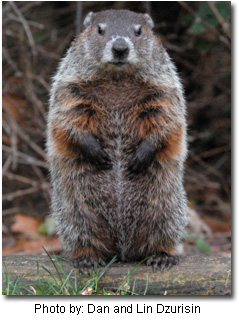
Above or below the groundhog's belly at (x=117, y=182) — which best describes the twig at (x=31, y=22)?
above

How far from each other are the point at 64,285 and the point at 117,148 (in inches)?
36.1

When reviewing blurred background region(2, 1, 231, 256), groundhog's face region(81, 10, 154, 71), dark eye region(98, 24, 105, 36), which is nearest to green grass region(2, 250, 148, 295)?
groundhog's face region(81, 10, 154, 71)

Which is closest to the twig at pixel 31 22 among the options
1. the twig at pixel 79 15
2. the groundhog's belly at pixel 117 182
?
the twig at pixel 79 15

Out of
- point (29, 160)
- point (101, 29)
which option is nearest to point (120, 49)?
point (101, 29)

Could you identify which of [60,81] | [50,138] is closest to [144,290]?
[50,138]

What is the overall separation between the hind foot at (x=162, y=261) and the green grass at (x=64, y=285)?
16 centimetres

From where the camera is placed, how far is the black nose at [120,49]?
3133 millimetres

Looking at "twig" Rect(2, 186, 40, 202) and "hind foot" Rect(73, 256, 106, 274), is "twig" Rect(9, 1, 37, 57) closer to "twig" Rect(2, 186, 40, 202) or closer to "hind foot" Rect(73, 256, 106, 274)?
"twig" Rect(2, 186, 40, 202)

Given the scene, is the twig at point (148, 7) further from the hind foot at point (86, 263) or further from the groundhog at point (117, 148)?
the hind foot at point (86, 263)

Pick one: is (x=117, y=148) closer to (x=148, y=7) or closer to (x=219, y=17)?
(x=219, y=17)

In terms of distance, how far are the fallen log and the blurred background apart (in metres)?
1.51

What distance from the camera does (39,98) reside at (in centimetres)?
579

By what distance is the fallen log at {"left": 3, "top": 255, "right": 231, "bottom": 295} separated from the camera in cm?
327

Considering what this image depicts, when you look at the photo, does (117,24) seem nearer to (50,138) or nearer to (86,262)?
(50,138)
